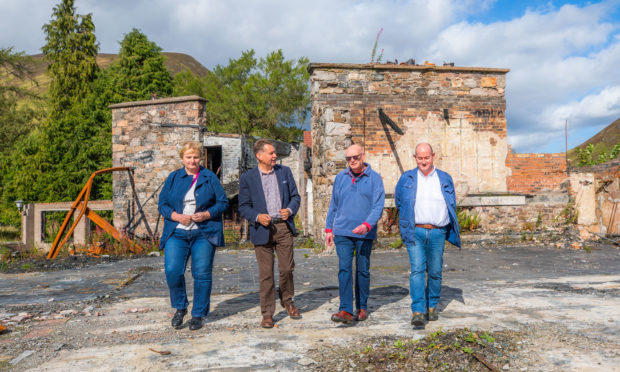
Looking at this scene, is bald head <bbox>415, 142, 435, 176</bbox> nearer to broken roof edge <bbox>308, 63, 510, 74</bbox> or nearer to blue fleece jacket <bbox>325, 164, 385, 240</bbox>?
blue fleece jacket <bbox>325, 164, 385, 240</bbox>

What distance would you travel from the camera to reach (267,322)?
3.99 m

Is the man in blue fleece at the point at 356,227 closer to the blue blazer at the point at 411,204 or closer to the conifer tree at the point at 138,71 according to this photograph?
the blue blazer at the point at 411,204

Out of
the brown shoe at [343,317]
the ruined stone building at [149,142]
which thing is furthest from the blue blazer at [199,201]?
the ruined stone building at [149,142]

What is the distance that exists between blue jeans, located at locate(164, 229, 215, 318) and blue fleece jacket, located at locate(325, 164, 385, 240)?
1.25 metres

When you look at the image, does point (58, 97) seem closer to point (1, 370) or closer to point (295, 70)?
point (295, 70)

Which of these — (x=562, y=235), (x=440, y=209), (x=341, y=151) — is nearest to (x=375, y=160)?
(x=341, y=151)

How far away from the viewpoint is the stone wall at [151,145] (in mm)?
13852

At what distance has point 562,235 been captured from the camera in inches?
431

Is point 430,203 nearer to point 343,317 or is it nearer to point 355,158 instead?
point 355,158

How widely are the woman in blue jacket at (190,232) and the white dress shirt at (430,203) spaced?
6.39 ft

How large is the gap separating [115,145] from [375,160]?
29.2ft

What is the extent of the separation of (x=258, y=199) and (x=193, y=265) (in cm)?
91

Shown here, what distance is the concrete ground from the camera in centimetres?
321

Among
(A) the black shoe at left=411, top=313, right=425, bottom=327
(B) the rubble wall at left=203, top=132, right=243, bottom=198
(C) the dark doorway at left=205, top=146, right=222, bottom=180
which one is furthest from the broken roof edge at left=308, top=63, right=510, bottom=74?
(A) the black shoe at left=411, top=313, right=425, bottom=327
